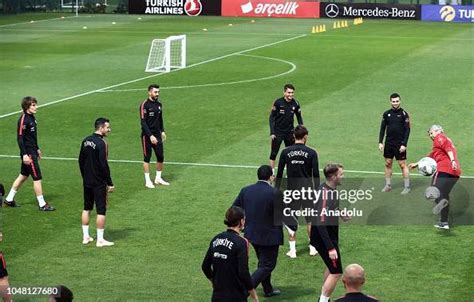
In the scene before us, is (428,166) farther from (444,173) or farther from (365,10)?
(365,10)

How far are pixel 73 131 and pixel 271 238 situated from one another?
14996 millimetres

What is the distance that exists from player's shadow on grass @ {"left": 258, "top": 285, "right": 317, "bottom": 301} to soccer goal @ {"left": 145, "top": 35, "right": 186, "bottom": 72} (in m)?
28.2

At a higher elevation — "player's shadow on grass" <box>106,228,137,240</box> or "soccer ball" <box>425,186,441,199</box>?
"soccer ball" <box>425,186,441,199</box>

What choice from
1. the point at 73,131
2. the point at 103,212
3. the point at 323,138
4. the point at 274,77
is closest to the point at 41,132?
the point at 73,131

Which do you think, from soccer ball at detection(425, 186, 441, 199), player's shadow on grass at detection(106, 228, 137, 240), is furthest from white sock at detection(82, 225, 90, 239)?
soccer ball at detection(425, 186, 441, 199)

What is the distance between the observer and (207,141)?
27.2 m

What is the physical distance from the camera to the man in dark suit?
14531 mm

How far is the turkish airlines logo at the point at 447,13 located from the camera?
75375 millimetres

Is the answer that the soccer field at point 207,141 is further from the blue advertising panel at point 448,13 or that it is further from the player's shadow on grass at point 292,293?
the blue advertising panel at point 448,13

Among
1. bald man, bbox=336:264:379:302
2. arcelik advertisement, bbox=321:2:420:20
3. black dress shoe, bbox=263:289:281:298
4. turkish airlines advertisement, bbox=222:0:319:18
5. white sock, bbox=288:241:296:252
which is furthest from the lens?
turkish airlines advertisement, bbox=222:0:319:18

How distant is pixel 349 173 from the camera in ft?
→ 76.4

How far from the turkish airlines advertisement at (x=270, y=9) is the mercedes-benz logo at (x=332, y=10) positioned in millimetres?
802

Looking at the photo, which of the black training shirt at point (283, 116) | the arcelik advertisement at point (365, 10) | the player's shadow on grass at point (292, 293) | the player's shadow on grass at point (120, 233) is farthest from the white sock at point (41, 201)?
the arcelik advertisement at point (365, 10)

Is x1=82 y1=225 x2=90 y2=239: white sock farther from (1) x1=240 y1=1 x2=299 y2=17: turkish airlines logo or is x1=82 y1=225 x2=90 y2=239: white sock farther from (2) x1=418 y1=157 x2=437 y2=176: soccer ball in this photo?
(1) x1=240 y1=1 x2=299 y2=17: turkish airlines logo
